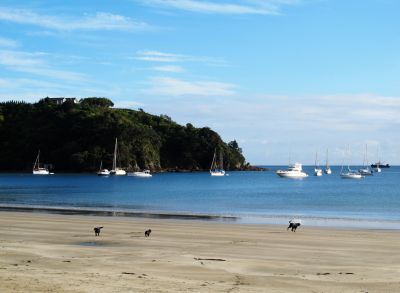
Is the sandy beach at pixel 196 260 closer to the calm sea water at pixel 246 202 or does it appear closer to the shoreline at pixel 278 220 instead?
the shoreline at pixel 278 220

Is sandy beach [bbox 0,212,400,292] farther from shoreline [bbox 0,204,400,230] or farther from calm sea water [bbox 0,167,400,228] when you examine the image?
calm sea water [bbox 0,167,400,228]

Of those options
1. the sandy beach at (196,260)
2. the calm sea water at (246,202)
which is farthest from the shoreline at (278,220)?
the sandy beach at (196,260)

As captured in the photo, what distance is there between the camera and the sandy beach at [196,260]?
1417cm

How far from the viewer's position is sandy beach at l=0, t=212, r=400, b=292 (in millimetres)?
14172

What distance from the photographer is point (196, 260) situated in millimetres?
18609

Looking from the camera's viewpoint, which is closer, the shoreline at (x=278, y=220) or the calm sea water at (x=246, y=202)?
the shoreline at (x=278, y=220)

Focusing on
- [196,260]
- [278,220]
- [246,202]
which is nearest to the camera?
[196,260]

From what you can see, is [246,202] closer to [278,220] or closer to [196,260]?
[278,220]

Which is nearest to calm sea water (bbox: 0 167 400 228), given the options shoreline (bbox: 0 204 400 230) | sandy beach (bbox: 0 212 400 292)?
shoreline (bbox: 0 204 400 230)

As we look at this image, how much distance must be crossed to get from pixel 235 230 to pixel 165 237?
550 centimetres

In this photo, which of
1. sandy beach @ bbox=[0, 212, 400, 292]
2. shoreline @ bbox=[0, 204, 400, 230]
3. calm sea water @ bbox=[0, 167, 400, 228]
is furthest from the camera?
calm sea water @ bbox=[0, 167, 400, 228]

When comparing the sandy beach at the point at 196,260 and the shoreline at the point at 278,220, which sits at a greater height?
the sandy beach at the point at 196,260

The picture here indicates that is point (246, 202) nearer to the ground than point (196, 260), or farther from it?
nearer to the ground

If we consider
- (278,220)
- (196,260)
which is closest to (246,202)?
(278,220)
